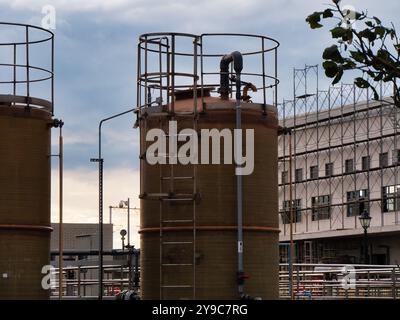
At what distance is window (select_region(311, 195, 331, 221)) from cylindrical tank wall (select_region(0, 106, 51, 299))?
50.9 metres

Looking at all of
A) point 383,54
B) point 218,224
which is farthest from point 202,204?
point 383,54

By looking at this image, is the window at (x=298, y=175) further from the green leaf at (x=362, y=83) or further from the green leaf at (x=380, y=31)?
the green leaf at (x=380, y=31)

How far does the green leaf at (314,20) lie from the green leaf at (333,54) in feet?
0.80

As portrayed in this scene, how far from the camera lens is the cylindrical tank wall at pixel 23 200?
23250 mm

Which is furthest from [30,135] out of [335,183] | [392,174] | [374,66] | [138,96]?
[335,183]

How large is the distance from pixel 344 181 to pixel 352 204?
2543 millimetres

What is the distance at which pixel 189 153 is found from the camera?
883 inches

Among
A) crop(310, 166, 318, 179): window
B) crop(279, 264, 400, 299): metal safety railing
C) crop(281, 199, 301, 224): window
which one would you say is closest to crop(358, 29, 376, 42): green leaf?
crop(279, 264, 400, 299): metal safety railing

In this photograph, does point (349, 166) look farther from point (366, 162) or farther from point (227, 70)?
point (227, 70)

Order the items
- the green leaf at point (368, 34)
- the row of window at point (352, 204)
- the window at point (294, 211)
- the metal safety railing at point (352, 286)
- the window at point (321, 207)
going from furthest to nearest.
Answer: the window at point (294, 211), the window at point (321, 207), the row of window at point (352, 204), the metal safety railing at point (352, 286), the green leaf at point (368, 34)

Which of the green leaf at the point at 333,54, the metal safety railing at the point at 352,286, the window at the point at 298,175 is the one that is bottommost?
the metal safety railing at the point at 352,286

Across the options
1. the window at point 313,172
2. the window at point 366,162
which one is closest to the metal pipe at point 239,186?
the window at point 366,162

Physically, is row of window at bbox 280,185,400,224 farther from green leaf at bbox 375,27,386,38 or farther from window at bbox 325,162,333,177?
green leaf at bbox 375,27,386,38

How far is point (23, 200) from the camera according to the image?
23.4m
